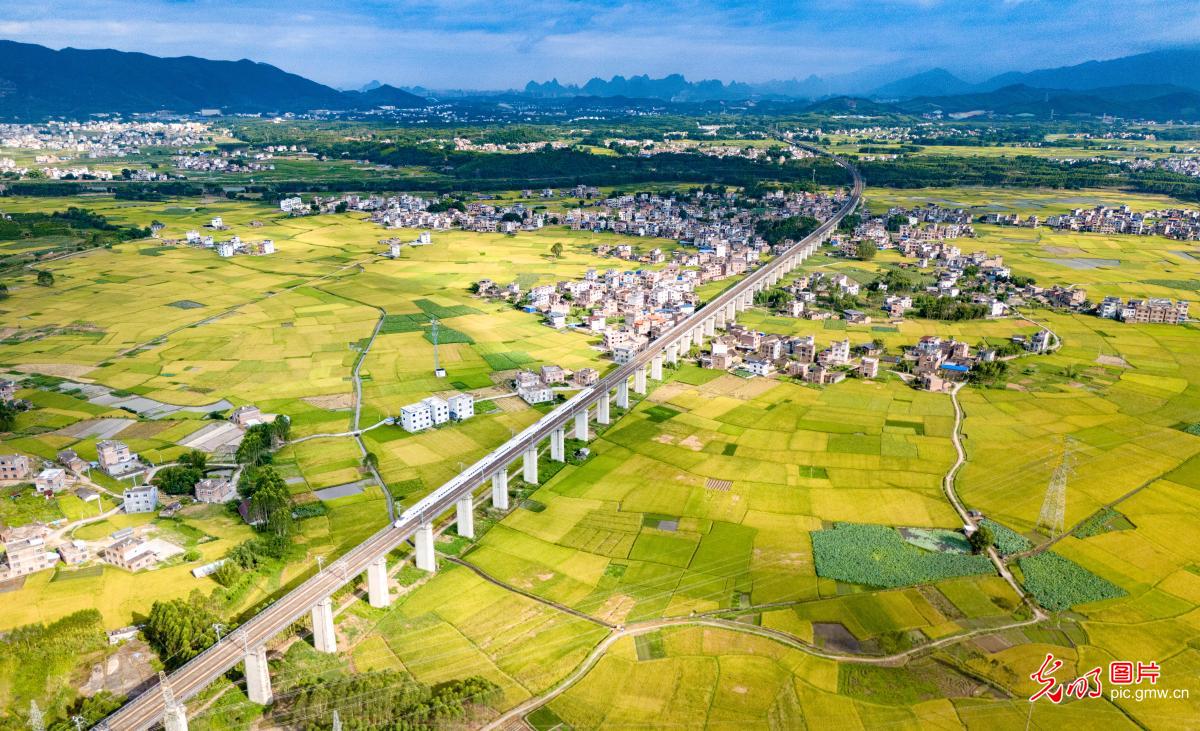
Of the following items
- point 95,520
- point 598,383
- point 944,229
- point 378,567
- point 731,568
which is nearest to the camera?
point 378,567

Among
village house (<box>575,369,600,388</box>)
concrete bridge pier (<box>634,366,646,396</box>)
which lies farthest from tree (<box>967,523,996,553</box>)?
village house (<box>575,369,600,388</box>)

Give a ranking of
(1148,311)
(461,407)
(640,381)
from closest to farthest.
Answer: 1. (461,407)
2. (640,381)
3. (1148,311)

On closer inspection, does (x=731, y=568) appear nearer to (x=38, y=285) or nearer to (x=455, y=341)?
(x=455, y=341)

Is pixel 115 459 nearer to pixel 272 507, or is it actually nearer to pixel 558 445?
pixel 272 507

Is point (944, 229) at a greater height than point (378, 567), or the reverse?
point (944, 229)

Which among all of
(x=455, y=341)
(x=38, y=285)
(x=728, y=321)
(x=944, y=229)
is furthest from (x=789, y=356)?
(x=38, y=285)

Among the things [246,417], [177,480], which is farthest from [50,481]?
[246,417]

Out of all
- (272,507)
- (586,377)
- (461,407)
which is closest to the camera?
(272,507)
